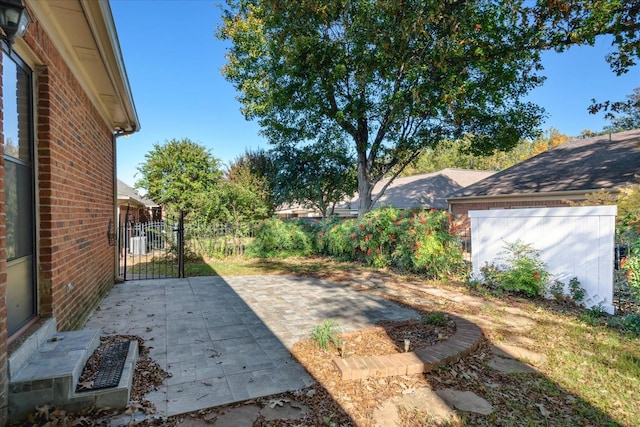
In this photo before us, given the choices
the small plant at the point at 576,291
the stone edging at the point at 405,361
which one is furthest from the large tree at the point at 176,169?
the stone edging at the point at 405,361

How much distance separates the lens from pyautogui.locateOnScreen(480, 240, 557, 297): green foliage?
5406 mm

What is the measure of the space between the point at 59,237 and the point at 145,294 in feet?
10.3

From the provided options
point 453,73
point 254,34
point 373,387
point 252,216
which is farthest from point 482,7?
point 373,387

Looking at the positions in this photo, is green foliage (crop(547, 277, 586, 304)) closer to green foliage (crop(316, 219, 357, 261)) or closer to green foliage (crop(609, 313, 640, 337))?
green foliage (crop(609, 313, 640, 337))

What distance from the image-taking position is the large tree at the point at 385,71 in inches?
335

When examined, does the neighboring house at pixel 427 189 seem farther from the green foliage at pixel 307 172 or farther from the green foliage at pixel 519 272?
the green foliage at pixel 519 272

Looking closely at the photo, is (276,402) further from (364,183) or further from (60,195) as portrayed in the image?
(364,183)

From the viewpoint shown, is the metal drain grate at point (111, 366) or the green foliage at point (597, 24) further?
the green foliage at point (597, 24)

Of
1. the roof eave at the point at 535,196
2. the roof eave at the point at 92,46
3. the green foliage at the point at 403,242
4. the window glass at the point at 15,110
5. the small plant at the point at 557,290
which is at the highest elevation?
the roof eave at the point at 92,46

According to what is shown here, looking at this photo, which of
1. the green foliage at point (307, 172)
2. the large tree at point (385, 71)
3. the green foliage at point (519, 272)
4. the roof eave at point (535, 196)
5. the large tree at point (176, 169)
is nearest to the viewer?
the green foliage at point (519, 272)

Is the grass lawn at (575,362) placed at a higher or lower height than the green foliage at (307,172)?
lower

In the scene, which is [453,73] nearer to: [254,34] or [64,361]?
[254,34]

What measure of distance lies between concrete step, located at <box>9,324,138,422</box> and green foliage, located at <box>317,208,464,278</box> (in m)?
6.15

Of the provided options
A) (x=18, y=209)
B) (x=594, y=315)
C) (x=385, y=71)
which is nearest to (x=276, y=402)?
(x=18, y=209)
